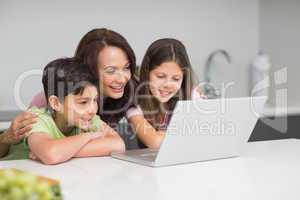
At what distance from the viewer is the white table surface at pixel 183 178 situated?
39.4 inches

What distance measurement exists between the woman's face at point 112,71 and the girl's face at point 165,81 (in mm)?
124

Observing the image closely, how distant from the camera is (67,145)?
1442 millimetres

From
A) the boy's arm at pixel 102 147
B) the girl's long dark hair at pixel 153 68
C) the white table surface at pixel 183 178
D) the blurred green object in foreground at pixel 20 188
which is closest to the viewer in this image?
the blurred green object in foreground at pixel 20 188

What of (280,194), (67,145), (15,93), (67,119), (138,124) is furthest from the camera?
(15,93)

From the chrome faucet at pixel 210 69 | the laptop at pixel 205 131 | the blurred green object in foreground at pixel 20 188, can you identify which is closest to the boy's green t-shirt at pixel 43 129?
the laptop at pixel 205 131

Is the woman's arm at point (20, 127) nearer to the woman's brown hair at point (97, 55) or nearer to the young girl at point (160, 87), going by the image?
the woman's brown hair at point (97, 55)

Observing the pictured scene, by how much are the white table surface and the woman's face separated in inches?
13.8

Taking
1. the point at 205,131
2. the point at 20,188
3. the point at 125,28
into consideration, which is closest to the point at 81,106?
the point at 205,131

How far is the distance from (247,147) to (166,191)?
2.49 feet

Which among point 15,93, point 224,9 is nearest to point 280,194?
point 15,93

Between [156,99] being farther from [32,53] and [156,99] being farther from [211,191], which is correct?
[32,53]

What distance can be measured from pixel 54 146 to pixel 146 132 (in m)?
0.47

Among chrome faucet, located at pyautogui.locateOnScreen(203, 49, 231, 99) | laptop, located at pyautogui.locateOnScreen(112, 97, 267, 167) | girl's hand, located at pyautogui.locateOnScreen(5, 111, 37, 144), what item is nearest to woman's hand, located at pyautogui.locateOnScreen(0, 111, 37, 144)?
girl's hand, located at pyautogui.locateOnScreen(5, 111, 37, 144)

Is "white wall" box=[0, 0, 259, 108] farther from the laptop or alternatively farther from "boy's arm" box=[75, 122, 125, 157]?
the laptop
